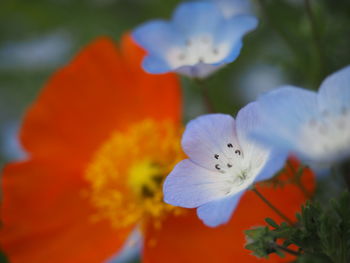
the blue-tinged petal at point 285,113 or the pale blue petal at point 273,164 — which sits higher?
the blue-tinged petal at point 285,113

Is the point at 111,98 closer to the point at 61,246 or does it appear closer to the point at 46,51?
the point at 61,246

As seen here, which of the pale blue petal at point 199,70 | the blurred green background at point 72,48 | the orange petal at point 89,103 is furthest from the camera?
the blurred green background at point 72,48

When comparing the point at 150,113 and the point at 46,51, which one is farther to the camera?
the point at 46,51

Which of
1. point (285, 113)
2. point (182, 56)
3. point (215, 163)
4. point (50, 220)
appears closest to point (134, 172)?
point (50, 220)

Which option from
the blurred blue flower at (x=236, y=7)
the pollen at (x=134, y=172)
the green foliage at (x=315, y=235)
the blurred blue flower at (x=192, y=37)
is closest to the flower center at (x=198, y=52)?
the blurred blue flower at (x=192, y=37)

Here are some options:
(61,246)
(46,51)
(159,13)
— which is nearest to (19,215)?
(61,246)

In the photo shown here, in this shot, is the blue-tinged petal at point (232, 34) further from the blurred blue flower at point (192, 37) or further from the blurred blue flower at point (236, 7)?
the blurred blue flower at point (236, 7)

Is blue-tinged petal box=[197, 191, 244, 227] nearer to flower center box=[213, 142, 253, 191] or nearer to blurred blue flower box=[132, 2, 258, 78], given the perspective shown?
flower center box=[213, 142, 253, 191]
